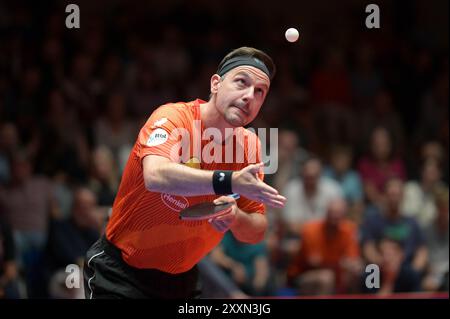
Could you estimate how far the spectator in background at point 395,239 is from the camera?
1052 centimetres

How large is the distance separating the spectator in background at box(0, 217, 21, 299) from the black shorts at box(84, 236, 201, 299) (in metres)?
2.34

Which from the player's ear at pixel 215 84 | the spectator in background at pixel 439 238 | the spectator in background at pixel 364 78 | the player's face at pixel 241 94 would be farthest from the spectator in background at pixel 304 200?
the player's face at pixel 241 94

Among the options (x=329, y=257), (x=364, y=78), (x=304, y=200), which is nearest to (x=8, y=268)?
(x=329, y=257)

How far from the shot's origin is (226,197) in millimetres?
5227

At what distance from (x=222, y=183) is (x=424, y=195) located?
7130mm

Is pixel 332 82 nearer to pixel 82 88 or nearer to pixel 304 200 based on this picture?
pixel 304 200

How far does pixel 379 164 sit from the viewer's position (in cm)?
1175

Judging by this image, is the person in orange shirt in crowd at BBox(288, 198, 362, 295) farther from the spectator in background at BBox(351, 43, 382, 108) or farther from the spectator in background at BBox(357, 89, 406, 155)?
the spectator in background at BBox(351, 43, 382, 108)

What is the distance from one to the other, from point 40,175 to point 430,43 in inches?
251

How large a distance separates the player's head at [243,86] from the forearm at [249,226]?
0.63 meters

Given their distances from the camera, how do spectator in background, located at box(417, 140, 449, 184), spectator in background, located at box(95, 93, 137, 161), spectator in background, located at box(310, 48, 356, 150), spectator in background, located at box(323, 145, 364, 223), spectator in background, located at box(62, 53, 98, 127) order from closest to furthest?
spectator in background, located at box(95, 93, 137, 161) → spectator in background, located at box(62, 53, 98, 127) → spectator in background, located at box(323, 145, 364, 223) → spectator in background, located at box(417, 140, 449, 184) → spectator in background, located at box(310, 48, 356, 150)

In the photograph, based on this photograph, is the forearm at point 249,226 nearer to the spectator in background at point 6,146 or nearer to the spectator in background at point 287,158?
the spectator in background at point 287,158

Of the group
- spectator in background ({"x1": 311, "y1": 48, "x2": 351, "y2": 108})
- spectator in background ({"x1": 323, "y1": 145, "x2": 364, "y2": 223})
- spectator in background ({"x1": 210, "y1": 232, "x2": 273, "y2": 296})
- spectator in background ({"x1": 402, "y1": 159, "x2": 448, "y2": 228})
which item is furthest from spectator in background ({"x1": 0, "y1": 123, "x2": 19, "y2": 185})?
spectator in background ({"x1": 402, "y1": 159, "x2": 448, "y2": 228})

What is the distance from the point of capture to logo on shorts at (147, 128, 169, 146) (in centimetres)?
525
